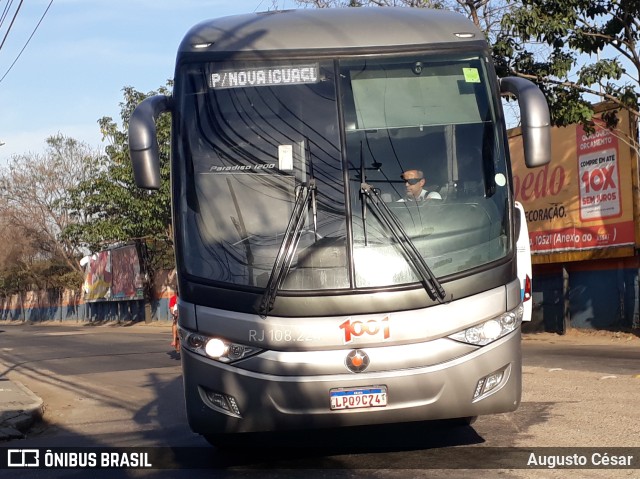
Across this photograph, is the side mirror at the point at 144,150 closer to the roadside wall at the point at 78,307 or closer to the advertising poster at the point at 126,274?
the roadside wall at the point at 78,307

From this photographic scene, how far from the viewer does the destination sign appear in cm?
646

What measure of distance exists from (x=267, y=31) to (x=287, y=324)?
2.37 m

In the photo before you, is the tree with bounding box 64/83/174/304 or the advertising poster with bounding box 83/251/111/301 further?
the advertising poster with bounding box 83/251/111/301

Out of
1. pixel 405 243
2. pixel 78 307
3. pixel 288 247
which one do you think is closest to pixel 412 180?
pixel 405 243

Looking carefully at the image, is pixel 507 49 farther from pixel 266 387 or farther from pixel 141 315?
pixel 141 315

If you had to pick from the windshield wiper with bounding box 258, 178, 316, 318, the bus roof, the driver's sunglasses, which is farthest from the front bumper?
the bus roof

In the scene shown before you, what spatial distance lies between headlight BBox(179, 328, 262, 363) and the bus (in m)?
0.01

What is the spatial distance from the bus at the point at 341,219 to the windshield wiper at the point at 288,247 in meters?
0.01

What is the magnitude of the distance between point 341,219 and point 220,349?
1212mm

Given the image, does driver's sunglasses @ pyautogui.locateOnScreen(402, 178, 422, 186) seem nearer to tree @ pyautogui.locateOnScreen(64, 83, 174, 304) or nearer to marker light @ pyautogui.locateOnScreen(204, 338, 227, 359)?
marker light @ pyautogui.locateOnScreen(204, 338, 227, 359)

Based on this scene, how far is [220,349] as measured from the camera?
588 cm

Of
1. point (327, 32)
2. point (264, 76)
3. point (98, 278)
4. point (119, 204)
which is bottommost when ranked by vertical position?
point (98, 278)

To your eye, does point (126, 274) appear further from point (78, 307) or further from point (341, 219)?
point (341, 219)

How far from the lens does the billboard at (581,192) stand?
1945cm
